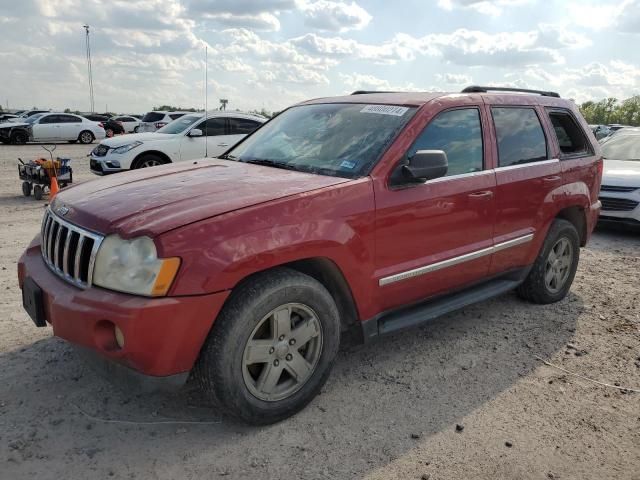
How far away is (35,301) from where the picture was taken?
2930 millimetres

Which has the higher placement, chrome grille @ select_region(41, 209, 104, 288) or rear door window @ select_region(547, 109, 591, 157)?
rear door window @ select_region(547, 109, 591, 157)

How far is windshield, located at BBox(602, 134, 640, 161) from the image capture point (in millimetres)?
9133

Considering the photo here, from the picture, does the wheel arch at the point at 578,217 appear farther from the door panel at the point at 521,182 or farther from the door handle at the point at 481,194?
the door handle at the point at 481,194

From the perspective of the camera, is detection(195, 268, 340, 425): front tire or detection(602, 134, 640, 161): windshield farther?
detection(602, 134, 640, 161): windshield

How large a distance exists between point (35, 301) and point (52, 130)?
2604 centimetres

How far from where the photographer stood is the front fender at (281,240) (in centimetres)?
256

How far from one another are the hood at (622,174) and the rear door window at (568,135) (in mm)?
3407

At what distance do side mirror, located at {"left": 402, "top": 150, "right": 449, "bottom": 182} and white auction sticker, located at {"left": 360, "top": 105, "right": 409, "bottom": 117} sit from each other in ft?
1.54

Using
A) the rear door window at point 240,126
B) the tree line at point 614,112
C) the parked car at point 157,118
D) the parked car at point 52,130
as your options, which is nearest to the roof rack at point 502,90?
the rear door window at point 240,126

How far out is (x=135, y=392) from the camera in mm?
2648

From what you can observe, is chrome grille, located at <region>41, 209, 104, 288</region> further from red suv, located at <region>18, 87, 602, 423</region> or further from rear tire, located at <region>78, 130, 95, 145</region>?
rear tire, located at <region>78, 130, 95, 145</region>

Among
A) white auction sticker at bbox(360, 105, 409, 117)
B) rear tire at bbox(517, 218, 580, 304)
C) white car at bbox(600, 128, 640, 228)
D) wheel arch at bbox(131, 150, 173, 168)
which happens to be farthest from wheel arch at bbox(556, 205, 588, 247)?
wheel arch at bbox(131, 150, 173, 168)

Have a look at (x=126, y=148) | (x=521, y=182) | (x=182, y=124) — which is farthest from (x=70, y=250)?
(x=182, y=124)

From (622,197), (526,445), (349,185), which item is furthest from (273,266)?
(622,197)
